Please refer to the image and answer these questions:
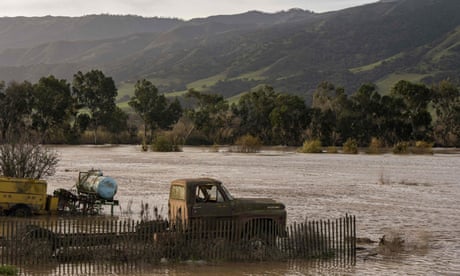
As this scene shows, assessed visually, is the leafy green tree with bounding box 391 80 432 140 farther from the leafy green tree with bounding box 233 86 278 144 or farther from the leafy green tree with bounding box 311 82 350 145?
the leafy green tree with bounding box 233 86 278 144

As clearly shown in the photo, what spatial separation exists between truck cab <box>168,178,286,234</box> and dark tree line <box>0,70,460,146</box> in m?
67.2

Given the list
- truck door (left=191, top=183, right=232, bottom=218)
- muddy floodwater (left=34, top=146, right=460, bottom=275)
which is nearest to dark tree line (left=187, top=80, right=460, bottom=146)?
Answer: muddy floodwater (left=34, top=146, right=460, bottom=275)

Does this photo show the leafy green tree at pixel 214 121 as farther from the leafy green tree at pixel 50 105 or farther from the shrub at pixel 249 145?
the shrub at pixel 249 145

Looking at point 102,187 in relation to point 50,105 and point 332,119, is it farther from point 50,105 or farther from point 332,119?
Result: point 332,119

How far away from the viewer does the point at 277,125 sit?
96.5 metres

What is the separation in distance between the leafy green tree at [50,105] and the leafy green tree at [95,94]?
627 centimetres

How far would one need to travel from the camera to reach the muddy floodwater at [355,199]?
17.2m

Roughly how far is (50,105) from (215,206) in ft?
259

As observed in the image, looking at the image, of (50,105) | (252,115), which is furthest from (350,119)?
(50,105)

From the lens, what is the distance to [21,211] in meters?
22.9

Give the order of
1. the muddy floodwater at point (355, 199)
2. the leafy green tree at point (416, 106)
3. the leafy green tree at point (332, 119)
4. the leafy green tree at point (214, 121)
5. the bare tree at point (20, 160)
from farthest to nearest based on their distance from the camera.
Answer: the leafy green tree at point (214, 121) → the leafy green tree at point (332, 119) → the leafy green tree at point (416, 106) → the bare tree at point (20, 160) → the muddy floodwater at point (355, 199)

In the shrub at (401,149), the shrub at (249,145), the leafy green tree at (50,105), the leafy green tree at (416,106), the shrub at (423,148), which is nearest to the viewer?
the shrub at (423,148)

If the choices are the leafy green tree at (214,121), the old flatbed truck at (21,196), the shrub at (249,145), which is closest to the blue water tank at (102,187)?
the old flatbed truck at (21,196)

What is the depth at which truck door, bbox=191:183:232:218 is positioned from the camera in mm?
16969
